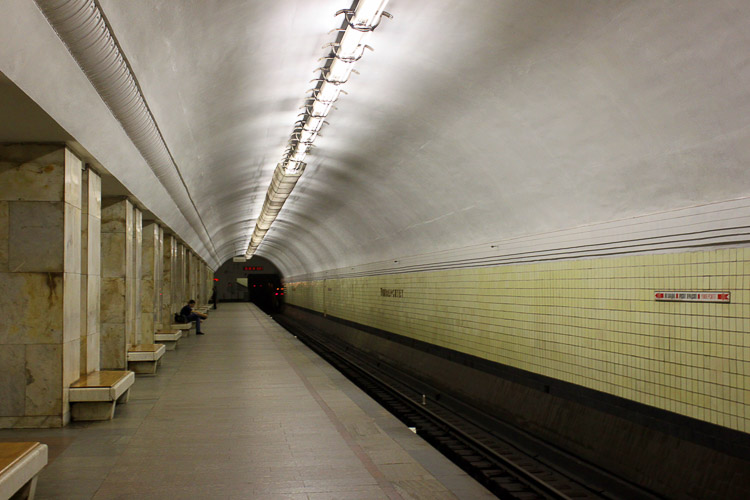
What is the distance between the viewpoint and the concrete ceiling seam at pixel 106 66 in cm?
420

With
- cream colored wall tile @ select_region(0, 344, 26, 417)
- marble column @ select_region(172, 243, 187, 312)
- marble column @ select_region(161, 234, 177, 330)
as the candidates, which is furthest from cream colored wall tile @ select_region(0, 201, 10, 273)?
marble column @ select_region(172, 243, 187, 312)

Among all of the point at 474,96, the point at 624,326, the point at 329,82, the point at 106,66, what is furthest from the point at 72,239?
the point at 624,326

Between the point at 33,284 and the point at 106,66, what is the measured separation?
Result: 2.53 metres

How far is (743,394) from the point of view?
5.03 m

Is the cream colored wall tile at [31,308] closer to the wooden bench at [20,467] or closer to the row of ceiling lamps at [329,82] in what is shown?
the wooden bench at [20,467]

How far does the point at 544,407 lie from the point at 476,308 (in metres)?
2.65

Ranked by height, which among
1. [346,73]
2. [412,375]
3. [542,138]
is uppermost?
[346,73]

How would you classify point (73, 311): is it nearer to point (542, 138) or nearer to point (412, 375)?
point (542, 138)

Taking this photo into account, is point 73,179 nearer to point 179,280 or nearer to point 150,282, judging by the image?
point 150,282

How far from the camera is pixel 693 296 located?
5.56 meters

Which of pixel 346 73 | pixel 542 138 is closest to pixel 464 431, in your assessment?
pixel 542 138

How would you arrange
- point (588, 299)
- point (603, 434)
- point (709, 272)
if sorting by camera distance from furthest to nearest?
point (588, 299)
point (603, 434)
point (709, 272)

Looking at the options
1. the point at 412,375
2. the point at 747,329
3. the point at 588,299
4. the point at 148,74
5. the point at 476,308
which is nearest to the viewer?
the point at 747,329

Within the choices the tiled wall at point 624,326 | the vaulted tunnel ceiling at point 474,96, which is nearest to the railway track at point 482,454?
the tiled wall at point 624,326
